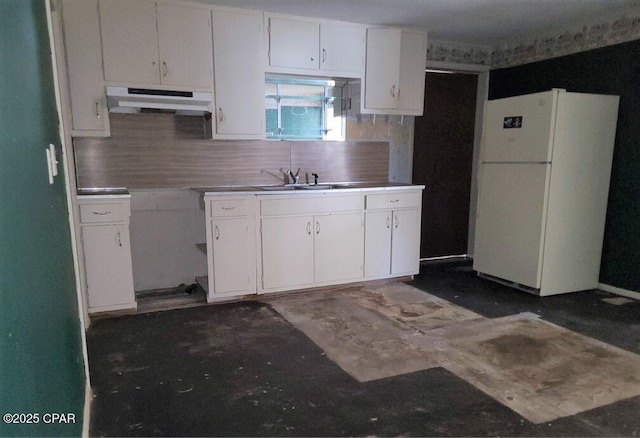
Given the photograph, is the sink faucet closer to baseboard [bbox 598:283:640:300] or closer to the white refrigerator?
the white refrigerator

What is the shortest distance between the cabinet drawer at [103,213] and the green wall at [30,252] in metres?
1.44

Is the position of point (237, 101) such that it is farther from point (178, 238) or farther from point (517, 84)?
point (517, 84)

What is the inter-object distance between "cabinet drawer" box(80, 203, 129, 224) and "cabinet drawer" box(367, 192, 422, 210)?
2.07m

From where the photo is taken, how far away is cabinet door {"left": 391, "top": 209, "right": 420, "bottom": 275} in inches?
168

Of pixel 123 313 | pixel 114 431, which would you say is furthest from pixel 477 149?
pixel 114 431

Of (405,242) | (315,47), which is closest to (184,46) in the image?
(315,47)

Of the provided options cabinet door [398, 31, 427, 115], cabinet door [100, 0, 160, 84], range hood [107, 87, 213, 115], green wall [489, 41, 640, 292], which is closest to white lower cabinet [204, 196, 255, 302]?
range hood [107, 87, 213, 115]

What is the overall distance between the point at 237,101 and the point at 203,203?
3.01 feet

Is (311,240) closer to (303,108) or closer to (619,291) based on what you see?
(303,108)

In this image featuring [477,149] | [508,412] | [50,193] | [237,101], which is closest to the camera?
[50,193]

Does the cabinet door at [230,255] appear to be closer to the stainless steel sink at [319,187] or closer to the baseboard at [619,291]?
the stainless steel sink at [319,187]

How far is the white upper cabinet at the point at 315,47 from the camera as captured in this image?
12.5 feet

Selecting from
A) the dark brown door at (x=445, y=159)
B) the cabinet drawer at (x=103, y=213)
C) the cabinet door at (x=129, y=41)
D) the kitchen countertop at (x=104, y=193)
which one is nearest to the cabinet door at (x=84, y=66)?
the cabinet door at (x=129, y=41)

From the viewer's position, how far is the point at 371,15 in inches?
151
